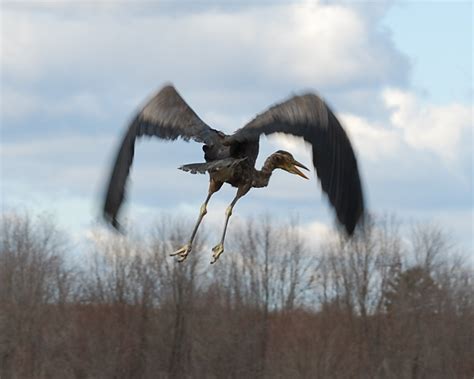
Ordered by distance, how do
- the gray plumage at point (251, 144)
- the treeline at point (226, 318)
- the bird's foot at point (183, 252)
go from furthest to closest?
the treeline at point (226, 318) < the bird's foot at point (183, 252) < the gray plumage at point (251, 144)

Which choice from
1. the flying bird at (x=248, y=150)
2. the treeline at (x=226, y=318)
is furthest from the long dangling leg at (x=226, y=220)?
the treeline at (x=226, y=318)

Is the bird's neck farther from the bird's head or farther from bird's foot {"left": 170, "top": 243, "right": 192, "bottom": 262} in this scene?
bird's foot {"left": 170, "top": 243, "right": 192, "bottom": 262}

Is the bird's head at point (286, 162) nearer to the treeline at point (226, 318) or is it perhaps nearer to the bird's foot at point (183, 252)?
the bird's foot at point (183, 252)

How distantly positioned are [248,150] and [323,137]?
4.20 ft

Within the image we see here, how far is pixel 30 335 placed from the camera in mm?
62812

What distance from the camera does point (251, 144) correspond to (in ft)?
52.2

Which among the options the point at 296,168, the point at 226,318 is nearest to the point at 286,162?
the point at 296,168

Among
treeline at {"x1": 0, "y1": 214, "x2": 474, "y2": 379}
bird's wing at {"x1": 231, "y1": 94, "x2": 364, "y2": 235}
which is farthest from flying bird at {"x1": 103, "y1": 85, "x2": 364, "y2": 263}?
treeline at {"x1": 0, "y1": 214, "x2": 474, "y2": 379}

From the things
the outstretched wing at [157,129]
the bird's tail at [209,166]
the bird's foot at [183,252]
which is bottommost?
the bird's foot at [183,252]

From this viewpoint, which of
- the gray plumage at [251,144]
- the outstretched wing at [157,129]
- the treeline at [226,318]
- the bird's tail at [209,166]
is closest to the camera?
the gray plumage at [251,144]

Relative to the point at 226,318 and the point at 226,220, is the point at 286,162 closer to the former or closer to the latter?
the point at 226,220

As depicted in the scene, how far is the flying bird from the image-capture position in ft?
47.4

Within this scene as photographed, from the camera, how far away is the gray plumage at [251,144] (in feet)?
47.2

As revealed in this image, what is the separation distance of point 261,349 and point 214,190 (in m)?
48.7
